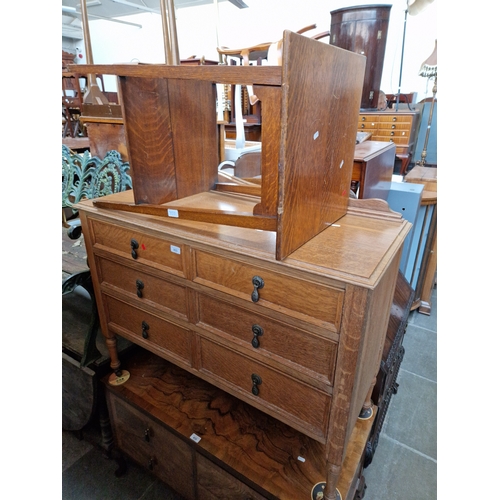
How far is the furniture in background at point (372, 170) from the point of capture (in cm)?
171

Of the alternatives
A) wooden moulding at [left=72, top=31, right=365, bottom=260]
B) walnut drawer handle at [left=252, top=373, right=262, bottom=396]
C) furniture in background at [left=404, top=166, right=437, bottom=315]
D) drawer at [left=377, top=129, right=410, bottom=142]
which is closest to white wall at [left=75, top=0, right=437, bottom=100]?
drawer at [left=377, top=129, right=410, bottom=142]

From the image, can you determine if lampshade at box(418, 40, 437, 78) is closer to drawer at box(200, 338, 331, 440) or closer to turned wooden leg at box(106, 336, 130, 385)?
drawer at box(200, 338, 331, 440)

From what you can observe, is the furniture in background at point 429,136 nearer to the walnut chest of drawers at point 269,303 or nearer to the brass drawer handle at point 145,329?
the walnut chest of drawers at point 269,303

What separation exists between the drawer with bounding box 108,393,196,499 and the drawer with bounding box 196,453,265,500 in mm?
44

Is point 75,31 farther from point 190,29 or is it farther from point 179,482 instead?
point 179,482

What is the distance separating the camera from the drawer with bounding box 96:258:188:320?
1.11 m

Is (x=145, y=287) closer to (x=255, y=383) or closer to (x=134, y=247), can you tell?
(x=134, y=247)

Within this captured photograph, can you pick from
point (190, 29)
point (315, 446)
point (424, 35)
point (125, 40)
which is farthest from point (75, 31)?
point (315, 446)

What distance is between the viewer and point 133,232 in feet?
3.71

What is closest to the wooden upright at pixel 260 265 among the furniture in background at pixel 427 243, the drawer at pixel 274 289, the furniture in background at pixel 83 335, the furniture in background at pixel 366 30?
the drawer at pixel 274 289

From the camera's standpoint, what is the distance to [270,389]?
0.99 m

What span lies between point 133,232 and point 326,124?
26.6 inches

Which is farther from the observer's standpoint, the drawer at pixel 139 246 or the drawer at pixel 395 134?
the drawer at pixel 395 134

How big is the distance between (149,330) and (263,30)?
5.90m
